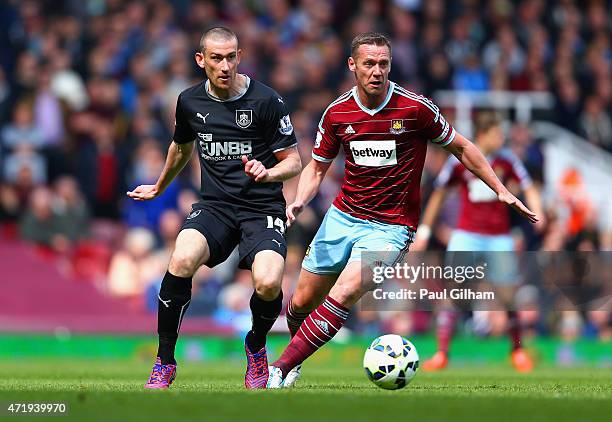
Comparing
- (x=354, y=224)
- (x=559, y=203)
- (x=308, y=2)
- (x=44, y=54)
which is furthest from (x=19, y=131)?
(x=354, y=224)

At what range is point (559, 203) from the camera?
1998 cm

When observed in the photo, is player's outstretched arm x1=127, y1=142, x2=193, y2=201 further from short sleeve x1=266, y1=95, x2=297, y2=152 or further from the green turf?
the green turf

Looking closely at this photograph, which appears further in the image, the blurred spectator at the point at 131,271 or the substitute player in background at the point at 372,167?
the blurred spectator at the point at 131,271

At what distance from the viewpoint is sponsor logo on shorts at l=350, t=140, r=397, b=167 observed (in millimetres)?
9148

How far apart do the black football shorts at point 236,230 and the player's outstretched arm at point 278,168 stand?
373 millimetres

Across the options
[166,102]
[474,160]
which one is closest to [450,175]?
[474,160]

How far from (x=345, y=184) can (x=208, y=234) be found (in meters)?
1.16

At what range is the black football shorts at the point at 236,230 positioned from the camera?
8.94 m

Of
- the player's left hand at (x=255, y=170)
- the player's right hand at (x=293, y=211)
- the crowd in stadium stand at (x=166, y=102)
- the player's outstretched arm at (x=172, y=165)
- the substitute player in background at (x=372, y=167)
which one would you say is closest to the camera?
the player's left hand at (x=255, y=170)

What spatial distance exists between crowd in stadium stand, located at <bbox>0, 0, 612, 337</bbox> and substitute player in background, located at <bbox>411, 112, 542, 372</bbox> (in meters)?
3.77

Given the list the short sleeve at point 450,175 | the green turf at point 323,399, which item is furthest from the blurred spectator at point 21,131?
the green turf at point 323,399

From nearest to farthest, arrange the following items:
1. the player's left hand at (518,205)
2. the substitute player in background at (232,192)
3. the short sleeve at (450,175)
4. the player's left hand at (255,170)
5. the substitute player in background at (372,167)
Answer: the player's left hand at (255,170)
the substitute player in background at (232,192)
the player's left hand at (518,205)
the substitute player in background at (372,167)
the short sleeve at (450,175)

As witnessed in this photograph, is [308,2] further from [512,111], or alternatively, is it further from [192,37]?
[512,111]

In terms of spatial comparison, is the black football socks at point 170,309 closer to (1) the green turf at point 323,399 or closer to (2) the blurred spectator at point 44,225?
(1) the green turf at point 323,399
